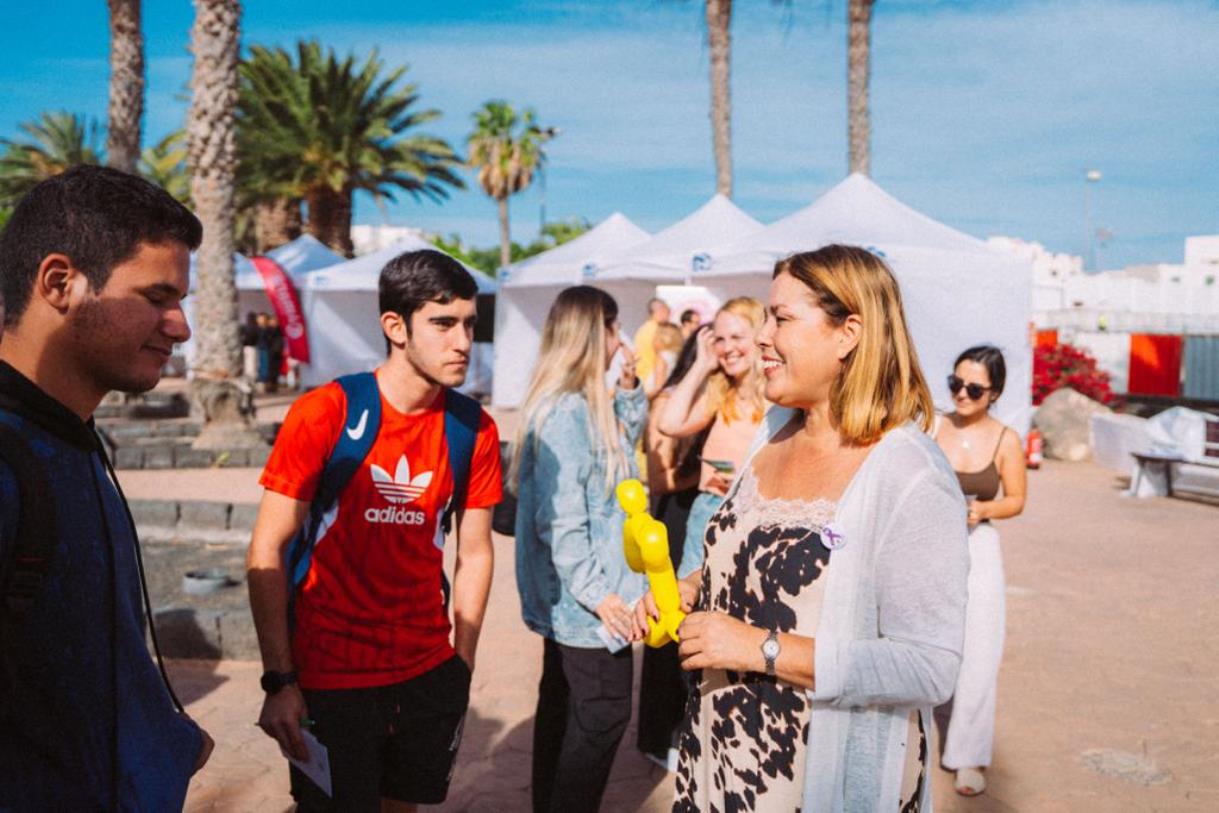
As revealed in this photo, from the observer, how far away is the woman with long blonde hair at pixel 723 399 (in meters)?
4.15

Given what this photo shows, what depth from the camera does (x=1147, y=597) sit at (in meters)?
7.39

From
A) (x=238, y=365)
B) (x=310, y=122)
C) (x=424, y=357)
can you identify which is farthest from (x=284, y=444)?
(x=310, y=122)

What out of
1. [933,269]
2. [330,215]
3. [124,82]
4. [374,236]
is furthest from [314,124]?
[374,236]

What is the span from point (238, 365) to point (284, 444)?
11.5 metres

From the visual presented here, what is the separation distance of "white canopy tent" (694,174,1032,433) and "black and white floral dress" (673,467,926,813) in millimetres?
10618

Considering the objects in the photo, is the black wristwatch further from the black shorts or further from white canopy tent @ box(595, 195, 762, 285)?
white canopy tent @ box(595, 195, 762, 285)

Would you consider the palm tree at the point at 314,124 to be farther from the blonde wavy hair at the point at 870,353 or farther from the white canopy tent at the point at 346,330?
the blonde wavy hair at the point at 870,353

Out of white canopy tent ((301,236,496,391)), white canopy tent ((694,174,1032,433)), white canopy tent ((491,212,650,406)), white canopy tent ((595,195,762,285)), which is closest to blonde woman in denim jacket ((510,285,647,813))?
white canopy tent ((694,174,1032,433))

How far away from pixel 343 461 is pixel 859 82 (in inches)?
667

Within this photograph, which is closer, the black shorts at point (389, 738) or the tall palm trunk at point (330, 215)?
the black shorts at point (389, 738)

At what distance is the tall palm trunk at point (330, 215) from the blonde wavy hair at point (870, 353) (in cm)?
2870

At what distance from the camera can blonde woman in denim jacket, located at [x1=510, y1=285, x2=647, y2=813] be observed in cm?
318

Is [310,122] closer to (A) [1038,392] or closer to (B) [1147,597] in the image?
(A) [1038,392]

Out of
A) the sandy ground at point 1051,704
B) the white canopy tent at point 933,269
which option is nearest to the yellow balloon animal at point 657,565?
A: the sandy ground at point 1051,704
